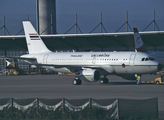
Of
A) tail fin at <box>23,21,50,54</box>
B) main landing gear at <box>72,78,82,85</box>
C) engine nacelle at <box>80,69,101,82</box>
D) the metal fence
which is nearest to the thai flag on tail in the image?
tail fin at <box>23,21,50,54</box>

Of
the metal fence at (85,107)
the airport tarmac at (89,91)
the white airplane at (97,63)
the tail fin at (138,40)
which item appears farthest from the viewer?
the tail fin at (138,40)

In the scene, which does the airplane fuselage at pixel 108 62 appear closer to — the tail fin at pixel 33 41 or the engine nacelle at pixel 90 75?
the engine nacelle at pixel 90 75

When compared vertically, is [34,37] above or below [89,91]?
above

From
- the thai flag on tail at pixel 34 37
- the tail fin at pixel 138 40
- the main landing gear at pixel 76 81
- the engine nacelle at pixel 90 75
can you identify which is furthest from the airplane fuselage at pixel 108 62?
the tail fin at pixel 138 40

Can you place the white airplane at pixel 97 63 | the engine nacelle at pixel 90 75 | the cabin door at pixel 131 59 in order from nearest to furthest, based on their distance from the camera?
the engine nacelle at pixel 90 75, the white airplane at pixel 97 63, the cabin door at pixel 131 59

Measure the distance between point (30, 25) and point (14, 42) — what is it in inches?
987

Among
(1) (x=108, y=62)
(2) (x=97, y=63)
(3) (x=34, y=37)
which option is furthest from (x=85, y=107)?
(3) (x=34, y=37)

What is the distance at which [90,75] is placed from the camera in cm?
3750

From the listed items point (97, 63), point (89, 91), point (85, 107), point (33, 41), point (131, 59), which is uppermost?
point (33, 41)

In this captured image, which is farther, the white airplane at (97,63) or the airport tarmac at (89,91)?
the white airplane at (97,63)

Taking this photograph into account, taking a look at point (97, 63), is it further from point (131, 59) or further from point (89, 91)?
point (89, 91)

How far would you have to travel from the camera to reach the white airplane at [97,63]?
124 feet

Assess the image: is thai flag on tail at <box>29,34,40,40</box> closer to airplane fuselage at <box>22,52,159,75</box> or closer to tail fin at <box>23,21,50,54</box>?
tail fin at <box>23,21,50,54</box>

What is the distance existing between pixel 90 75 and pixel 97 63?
3.30 metres
